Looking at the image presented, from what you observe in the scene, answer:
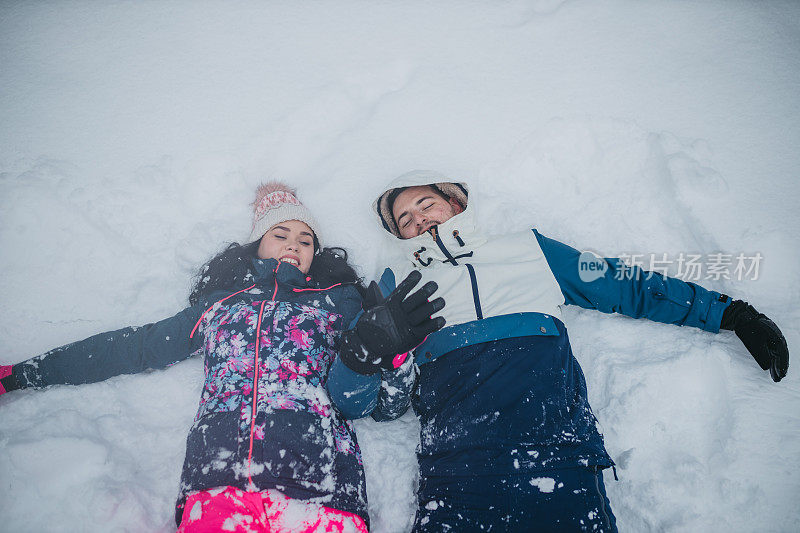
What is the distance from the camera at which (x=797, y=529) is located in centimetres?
177

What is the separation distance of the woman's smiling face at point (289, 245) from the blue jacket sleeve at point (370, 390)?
0.87 meters

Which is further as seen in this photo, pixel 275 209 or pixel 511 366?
pixel 275 209

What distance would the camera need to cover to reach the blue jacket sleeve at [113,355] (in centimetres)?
213

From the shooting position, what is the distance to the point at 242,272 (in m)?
2.52

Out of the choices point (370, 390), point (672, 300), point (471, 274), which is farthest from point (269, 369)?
point (672, 300)

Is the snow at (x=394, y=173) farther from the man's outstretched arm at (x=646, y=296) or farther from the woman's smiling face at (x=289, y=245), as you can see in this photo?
the woman's smiling face at (x=289, y=245)

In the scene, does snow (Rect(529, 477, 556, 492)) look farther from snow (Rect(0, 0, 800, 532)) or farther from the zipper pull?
the zipper pull

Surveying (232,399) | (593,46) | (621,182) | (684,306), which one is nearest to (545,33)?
(593,46)

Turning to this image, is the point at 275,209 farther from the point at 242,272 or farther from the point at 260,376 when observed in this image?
the point at 260,376

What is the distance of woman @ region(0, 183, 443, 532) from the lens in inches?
62.8

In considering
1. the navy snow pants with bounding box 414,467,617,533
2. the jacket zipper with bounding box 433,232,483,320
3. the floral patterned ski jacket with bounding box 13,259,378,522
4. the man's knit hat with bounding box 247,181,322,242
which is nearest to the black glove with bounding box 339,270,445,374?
the floral patterned ski jacket with bounding box 13,259,378,522

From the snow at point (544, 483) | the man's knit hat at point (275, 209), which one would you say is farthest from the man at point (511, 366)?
the man's knit hat at point (275, 209)

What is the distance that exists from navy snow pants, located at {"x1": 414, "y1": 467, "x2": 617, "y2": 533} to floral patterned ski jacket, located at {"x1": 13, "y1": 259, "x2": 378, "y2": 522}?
0.42m

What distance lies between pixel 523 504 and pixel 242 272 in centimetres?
207
